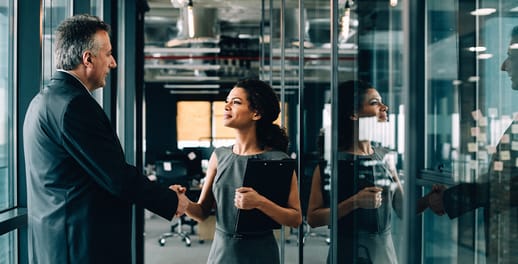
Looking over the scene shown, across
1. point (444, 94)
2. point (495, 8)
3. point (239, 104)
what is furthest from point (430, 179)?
point (239, 104)

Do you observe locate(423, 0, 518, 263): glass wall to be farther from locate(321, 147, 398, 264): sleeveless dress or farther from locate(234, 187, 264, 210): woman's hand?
locate(234, 187, 264, 210): woman's hand

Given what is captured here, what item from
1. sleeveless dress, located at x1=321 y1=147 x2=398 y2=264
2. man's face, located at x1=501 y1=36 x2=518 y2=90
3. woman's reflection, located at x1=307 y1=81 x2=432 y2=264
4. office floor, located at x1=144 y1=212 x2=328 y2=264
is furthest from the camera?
office floor, located at x1=144 y1=212 x2=328 y2=264

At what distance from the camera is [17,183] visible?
260cm

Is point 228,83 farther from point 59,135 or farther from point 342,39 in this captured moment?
point 59,135

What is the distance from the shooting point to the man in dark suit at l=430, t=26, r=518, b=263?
1469mm

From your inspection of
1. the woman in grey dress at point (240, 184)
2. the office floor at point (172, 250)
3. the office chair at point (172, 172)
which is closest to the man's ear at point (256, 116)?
the woman in grey dress at point (240, 184)

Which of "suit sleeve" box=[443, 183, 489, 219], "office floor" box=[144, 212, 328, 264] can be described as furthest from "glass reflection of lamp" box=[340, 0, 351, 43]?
"office floor" box=[144, 212, 328, 264]

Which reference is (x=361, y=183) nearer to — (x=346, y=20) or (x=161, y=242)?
(x=346, y=20)

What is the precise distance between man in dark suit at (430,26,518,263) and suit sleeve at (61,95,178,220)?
1093 mm

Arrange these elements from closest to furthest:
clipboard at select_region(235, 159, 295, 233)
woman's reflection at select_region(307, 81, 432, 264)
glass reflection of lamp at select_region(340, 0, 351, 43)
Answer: woman's reflection at select_region(307, 81, 432, 264), clipboard at select_region(235, 159, 295, 233), glass reflection of lamp at select_region(340, 0, 351, 43)

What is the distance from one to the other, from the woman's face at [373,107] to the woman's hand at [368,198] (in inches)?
11.2

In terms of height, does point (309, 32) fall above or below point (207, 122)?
above

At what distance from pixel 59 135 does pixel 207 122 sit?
863 cm

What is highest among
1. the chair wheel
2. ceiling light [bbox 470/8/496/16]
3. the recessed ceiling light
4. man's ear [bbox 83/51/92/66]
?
ceiling light [bbox 470/8/496/16]
